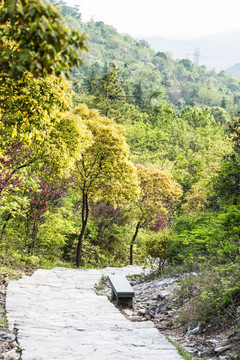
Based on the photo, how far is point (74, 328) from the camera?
5234 millimetres

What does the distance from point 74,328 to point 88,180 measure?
32.1 ft

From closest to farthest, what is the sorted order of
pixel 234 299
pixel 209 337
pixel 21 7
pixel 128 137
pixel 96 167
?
pixel 21 7 < pixel 209 337 < pixel 234 299 < pixel 96 167 < pixel 128 137

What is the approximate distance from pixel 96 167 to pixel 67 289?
6.69 m

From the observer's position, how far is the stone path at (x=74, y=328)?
408cm

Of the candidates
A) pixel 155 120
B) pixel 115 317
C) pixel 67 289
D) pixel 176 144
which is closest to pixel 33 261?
pixel 67 289

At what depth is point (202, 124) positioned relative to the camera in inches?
1783

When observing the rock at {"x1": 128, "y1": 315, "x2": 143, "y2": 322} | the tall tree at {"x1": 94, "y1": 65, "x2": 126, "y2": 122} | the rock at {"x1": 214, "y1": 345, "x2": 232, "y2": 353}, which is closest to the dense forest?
the tall tree at {"x1": 94, "y1": 65, "x2": 126, "y2": 122}

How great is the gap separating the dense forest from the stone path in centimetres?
133

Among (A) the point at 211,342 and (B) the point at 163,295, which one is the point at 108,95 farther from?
(A) the point at 211,342

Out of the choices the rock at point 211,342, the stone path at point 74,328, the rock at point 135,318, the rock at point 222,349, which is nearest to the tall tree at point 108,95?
the stone path at point 74,328

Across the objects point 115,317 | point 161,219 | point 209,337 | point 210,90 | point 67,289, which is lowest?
point 161,219

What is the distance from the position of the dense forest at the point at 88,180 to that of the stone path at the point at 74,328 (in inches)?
52.2

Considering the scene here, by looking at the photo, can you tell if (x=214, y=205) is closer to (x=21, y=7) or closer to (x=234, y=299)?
(x=234, y=299)

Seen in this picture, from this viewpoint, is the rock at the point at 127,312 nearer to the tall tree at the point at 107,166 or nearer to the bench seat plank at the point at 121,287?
the bench seat plank at the point at 121,287
